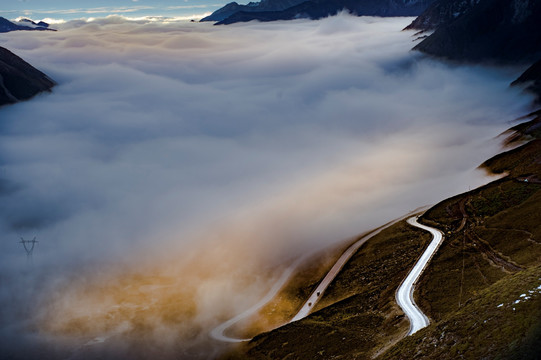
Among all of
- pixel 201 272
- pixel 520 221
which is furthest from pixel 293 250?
pixel 520 221

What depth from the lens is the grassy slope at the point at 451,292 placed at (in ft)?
202

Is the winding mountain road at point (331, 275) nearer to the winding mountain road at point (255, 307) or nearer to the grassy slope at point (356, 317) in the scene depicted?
the grassy slope at point (356, 317)

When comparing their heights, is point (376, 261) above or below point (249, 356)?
above

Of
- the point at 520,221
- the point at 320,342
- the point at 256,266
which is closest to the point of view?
the point at 320,342

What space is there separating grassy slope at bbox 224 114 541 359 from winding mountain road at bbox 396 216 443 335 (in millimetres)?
1683

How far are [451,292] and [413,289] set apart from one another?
9469 mm

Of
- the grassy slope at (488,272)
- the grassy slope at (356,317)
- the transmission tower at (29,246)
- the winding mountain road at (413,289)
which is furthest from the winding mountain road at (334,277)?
the transmission tower at (29,246)

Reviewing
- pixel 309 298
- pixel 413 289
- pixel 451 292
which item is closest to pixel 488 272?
pixel 451 292

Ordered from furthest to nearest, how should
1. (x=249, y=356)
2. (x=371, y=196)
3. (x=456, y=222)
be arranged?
1. (x=371, y=196)
2. (x=456, y=222)
3. (x=249, y=356)

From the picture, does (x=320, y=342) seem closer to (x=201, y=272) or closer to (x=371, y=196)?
(x=201, y=272)

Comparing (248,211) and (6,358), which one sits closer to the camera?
(6,358)

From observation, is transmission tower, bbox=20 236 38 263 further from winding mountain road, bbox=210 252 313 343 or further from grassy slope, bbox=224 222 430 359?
grassy slope, bbox=224 222 430 359

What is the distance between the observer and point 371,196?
628 ft

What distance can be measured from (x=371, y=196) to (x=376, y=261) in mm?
67111
